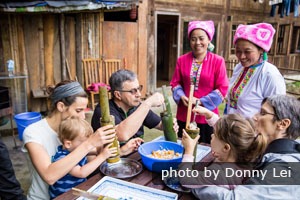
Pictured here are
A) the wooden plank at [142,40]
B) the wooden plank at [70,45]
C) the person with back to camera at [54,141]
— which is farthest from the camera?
the wooden plank at [142,40]

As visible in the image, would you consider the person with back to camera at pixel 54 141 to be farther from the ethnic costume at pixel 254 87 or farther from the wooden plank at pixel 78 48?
the wooden plank at pixel 78 48

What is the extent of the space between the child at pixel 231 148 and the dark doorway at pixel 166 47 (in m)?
7.84

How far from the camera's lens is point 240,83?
2439mm

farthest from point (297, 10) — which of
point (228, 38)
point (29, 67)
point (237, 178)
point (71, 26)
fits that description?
point (237, 178)

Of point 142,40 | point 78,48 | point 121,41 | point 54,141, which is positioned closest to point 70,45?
point 78,48

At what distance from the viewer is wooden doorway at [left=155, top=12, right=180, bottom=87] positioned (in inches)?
365

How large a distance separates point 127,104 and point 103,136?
795mm

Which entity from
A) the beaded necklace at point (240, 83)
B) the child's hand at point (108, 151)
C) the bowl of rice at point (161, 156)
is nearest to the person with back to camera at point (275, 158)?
the bowl of rice at point (161, 156)

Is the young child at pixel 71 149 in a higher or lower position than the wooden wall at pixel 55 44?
lower

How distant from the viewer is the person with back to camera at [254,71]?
219cm

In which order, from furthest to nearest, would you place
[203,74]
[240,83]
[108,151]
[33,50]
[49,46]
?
[49,46]
[33,50]
[203,74]
[240,83]
[108,151]

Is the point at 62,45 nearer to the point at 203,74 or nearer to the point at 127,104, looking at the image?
the point at 203,74

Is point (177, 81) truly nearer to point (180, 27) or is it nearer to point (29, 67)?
point (29, 67)

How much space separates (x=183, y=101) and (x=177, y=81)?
1.15 feet
